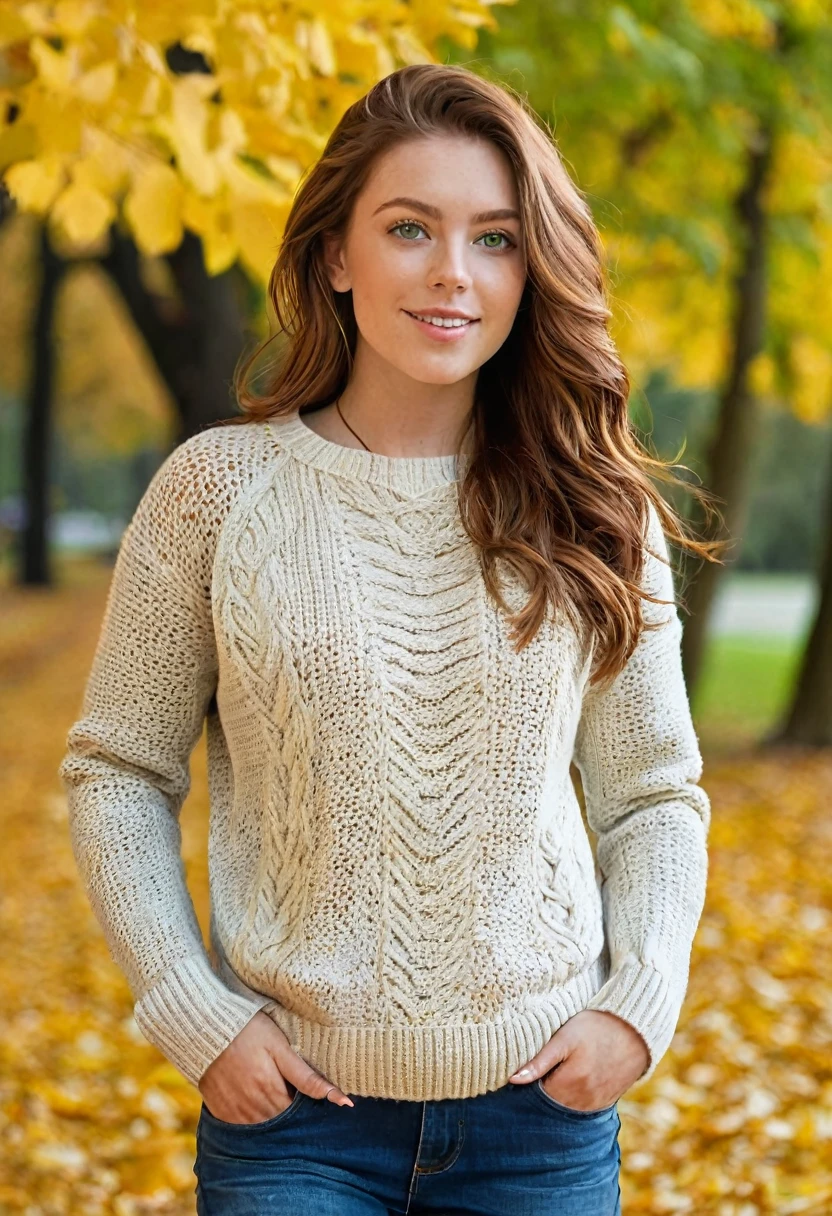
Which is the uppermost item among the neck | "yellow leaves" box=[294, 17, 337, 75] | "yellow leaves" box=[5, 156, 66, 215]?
"yellow leaves" box=[294, 17, 337, 75]

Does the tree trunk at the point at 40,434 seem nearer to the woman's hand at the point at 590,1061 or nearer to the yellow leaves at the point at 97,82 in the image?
the yellow leaves at the point at 97,82

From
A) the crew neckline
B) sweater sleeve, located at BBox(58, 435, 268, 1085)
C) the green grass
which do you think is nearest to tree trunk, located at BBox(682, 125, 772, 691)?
the green grass

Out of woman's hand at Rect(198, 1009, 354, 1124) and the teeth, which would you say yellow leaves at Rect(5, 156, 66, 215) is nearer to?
the teeth

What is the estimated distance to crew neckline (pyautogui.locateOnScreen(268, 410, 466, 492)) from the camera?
7.06 ft

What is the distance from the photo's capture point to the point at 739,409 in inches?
376

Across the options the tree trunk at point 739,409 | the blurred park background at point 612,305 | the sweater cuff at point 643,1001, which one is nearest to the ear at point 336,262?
the blurred park background at point 612,305

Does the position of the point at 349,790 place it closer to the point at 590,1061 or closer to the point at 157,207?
the point at 590,1061

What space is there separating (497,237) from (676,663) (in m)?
0.72

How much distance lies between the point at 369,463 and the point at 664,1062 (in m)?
3.22

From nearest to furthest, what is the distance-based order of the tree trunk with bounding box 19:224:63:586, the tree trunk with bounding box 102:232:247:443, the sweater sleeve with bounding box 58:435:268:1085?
the sweater sleeve with bounding box 58:435:268:1085
the tree trunk with bounding box 102:232:247:443
the tree trunk with bounding box 19:224:63:586

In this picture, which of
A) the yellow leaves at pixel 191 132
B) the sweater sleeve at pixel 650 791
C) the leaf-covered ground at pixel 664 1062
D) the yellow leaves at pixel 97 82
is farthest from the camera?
the leaf-covered ground at pixel 664 1062

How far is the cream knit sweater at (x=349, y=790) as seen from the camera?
201 cm

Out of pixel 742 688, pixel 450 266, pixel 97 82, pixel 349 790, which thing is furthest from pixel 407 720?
pixel 742 688

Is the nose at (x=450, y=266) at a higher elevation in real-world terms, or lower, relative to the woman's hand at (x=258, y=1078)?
higher
